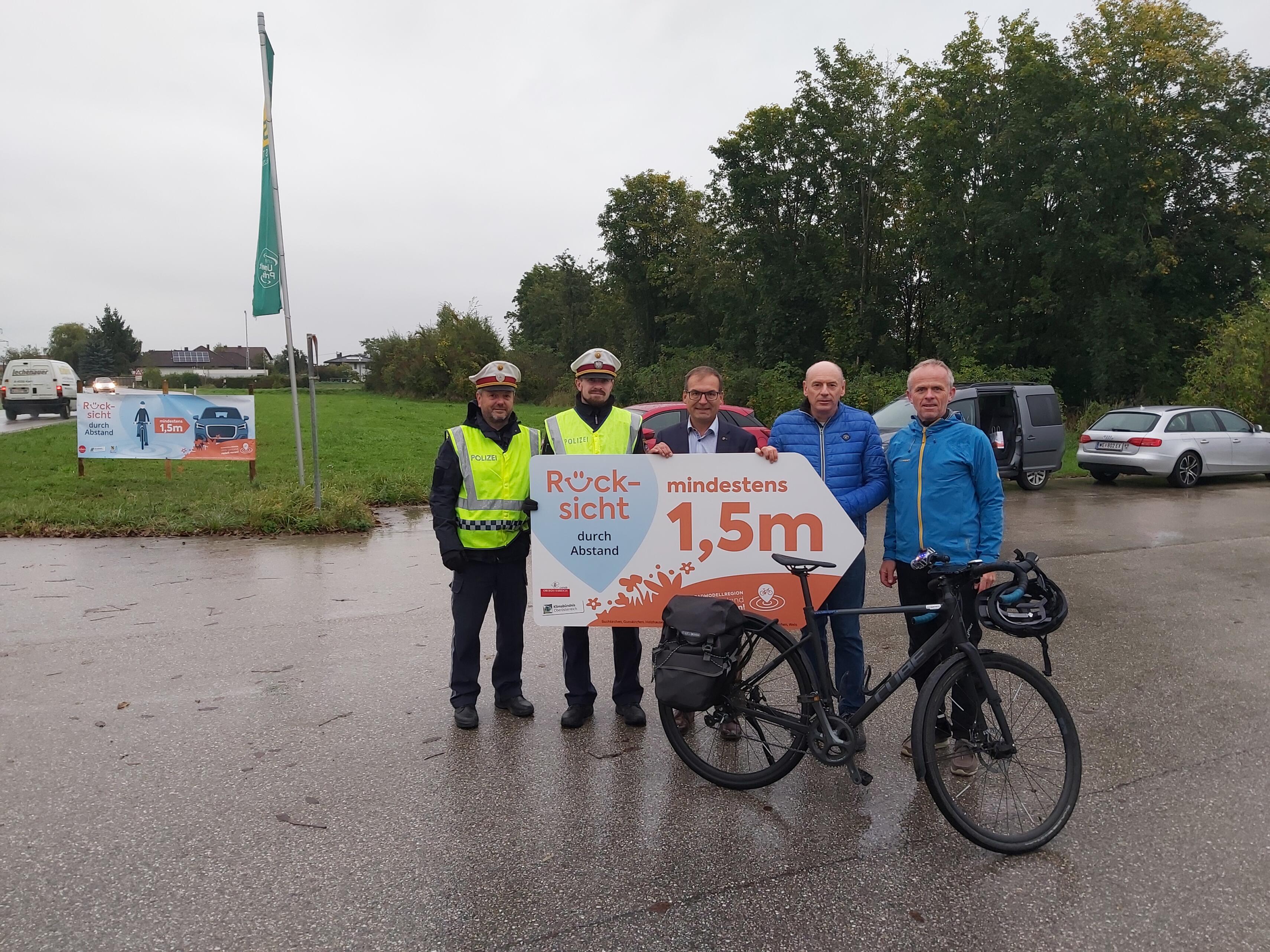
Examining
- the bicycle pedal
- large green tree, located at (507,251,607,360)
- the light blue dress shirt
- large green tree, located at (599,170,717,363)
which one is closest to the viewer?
the bicycle pedal

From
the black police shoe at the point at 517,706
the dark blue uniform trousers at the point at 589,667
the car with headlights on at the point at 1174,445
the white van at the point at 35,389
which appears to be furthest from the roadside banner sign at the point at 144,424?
the white van at the point at 35,389

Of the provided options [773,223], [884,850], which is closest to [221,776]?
[884,850]

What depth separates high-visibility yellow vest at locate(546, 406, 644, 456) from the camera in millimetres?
4668

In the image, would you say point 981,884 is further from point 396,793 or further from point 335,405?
point 335,405

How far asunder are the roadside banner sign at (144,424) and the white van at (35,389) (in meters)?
22.4

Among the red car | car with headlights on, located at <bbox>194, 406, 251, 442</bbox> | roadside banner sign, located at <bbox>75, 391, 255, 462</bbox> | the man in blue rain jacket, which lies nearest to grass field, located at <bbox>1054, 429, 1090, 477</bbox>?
the red car

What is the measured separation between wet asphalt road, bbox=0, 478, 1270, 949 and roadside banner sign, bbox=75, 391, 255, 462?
23.1ft

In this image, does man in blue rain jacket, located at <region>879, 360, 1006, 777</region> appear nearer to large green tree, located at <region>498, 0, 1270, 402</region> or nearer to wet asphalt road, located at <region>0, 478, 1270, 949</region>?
wet asphalt road, located at <region>0, 478, 1270, 949</region>

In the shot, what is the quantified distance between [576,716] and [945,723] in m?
1.86

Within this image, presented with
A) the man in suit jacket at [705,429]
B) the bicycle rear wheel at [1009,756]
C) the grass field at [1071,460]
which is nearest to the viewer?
the bicycle rear wheel at [1009,756]

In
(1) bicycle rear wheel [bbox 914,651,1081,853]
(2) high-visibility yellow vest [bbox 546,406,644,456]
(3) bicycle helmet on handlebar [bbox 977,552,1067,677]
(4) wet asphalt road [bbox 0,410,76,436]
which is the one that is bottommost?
(1) bicycle rear wheel [bbox 914,651,1081,853]

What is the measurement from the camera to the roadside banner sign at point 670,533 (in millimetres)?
4254

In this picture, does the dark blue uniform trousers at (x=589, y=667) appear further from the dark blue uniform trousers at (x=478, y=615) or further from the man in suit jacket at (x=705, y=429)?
the man in suit jacket at (x=705, y=429)

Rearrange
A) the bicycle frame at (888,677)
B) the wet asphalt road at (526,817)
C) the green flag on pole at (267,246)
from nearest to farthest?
the wet asphalt road at (526,817) < the bicycle frame at (888,677) < the green flag on pole at (267,246)
